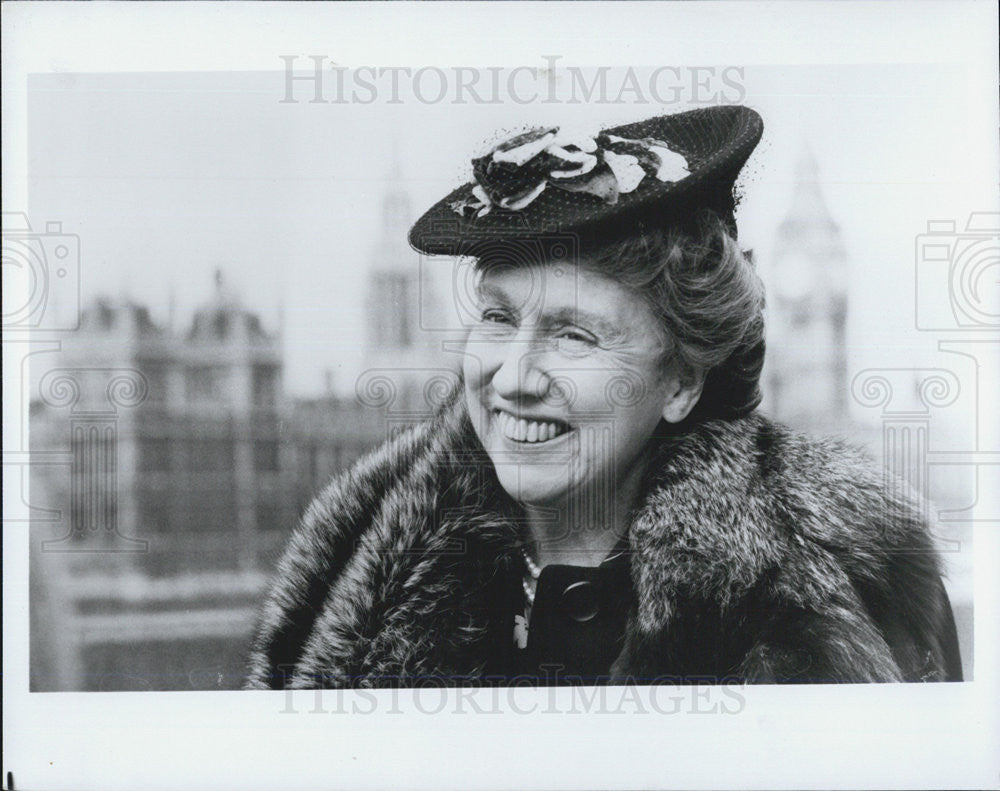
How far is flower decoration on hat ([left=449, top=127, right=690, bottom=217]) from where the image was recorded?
292cm

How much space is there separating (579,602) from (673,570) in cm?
30

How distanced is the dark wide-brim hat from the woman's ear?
0.45 meters

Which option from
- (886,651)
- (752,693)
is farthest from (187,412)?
(886,651)

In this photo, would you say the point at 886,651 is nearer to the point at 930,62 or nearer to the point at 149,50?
the point at 930,62

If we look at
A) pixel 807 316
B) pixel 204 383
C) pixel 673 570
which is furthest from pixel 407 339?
pixel 807 316

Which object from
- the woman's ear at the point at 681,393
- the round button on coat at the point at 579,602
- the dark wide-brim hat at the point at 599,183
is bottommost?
the round button on coat at the point at 579,602

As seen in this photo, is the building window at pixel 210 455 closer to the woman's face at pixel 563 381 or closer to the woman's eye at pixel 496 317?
the woman's face at pixel 563 381

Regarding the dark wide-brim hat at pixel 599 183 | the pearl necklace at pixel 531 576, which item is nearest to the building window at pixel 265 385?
the dark wide-brim hat at pixel 599 183

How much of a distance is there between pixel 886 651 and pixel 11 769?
8.86 feet

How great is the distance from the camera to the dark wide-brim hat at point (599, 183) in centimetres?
290

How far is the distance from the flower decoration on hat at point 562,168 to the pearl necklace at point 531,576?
1.05 meters

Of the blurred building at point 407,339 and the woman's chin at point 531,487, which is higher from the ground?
the blurred building at point 407,339

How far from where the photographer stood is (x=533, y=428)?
296 centimetres

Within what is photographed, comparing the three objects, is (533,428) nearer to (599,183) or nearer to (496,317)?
(496,317)
